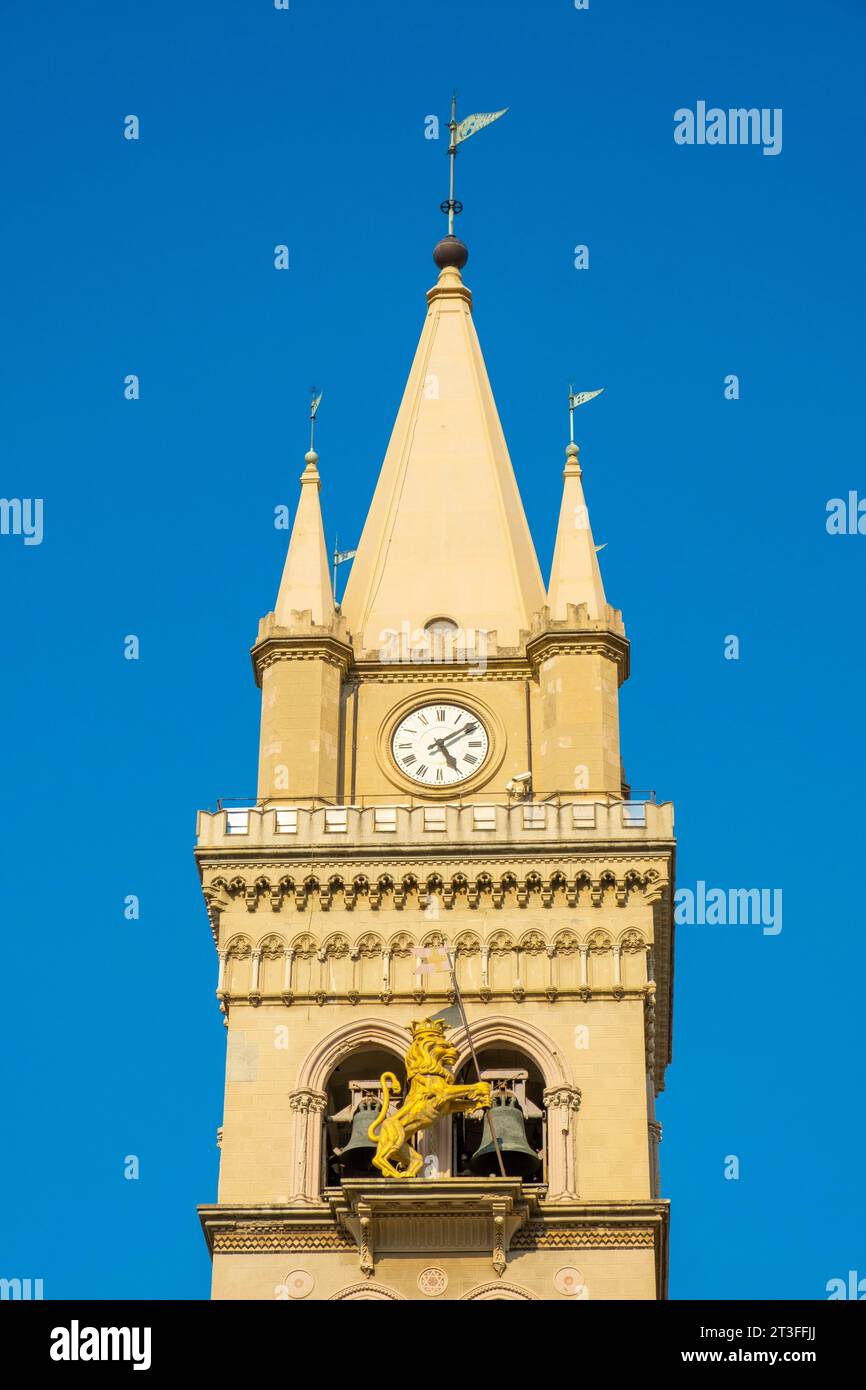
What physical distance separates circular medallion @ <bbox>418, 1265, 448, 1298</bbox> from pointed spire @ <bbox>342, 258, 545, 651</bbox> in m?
16.8

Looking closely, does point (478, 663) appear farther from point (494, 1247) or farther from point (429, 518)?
point (494, 1247)

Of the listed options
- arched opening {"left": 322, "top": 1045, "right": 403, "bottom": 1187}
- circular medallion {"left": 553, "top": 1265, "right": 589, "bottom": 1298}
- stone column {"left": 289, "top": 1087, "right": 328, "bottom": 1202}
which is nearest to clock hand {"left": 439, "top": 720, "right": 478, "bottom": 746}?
arched opening {"left": 322, "top": 1045, "right": 403, "bottom": 1187}

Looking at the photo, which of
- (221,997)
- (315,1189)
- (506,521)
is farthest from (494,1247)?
(506,521)

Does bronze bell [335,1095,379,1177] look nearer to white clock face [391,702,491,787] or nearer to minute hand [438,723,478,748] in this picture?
white clock face [391,702,491,787]

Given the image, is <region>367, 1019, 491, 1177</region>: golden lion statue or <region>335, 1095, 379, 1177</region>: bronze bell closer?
<region>367, 1019, 491, 1177</region>: golden lion statue

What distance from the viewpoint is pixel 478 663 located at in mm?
75938

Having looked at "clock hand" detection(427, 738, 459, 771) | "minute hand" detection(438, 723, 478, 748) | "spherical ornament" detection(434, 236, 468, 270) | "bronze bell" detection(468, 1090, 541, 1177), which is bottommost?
"bronze bell" detection(468, 1090, 541, 1177)

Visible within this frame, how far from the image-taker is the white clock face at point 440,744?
74.6m

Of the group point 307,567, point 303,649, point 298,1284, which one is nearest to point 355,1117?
point 298,1284

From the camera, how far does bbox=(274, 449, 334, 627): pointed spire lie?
250ft

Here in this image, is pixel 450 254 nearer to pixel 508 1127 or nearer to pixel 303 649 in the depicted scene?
pixel 303 649

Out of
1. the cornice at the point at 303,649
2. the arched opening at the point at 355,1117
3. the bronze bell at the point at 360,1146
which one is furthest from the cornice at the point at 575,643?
the bronze bell at the point at 360,1146

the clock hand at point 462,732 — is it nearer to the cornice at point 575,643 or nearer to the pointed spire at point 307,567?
the cornice at point 575,643

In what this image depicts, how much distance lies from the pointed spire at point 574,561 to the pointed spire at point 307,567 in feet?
17.8
